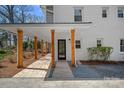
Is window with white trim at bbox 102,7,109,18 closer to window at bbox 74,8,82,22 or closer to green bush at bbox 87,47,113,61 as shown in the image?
window at bbox 74,8,82,22

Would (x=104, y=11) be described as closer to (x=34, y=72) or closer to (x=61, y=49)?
(x=61, y=49)

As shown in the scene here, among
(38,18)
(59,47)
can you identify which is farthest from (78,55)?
(38,18)

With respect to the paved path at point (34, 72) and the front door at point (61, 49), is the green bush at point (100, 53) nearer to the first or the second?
the front door at point (61, 49)

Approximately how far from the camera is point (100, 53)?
2486 cm

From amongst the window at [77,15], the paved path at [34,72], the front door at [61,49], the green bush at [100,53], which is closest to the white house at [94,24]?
the window at [77,15]

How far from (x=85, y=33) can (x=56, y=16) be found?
335 cm

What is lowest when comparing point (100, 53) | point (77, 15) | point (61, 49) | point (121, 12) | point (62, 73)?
point (62, 73)

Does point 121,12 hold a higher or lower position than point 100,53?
higher

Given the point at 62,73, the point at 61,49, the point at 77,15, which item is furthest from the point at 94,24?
the point at 62,73

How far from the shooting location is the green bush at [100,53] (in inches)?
962

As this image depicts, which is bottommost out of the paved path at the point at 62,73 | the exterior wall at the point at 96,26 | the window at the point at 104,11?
the paved path at the point at 62,73

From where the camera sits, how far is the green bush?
80.2 ft

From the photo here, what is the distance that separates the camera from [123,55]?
83.9ft

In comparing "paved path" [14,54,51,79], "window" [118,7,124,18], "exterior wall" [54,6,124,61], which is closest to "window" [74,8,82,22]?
"exterior wall" [54,6,124,61]
